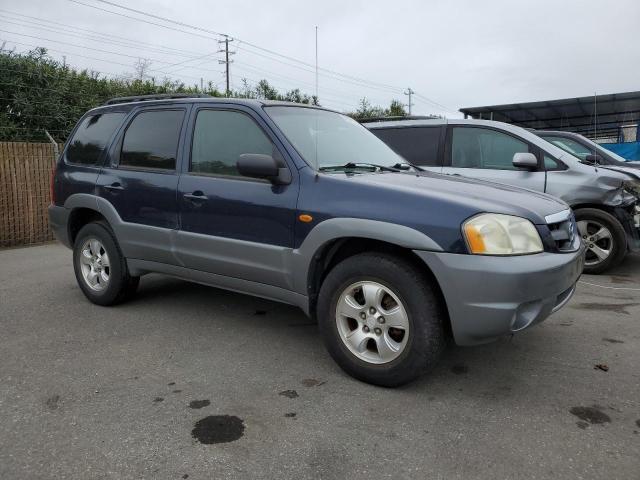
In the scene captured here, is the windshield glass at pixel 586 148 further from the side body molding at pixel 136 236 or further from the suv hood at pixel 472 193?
the side body molding at pixel 136 236

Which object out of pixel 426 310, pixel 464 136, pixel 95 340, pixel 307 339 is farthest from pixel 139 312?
pixel 464 136

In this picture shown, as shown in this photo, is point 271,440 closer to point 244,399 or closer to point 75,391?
point 244,399

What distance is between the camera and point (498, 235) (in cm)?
288

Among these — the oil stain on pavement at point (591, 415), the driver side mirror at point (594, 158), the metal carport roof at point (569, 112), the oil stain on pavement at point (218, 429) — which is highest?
the metal carport roof at point (569, 112)

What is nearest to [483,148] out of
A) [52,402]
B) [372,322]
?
[372,322]

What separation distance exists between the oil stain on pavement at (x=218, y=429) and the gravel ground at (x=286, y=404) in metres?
0.01

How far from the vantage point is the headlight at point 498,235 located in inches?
112

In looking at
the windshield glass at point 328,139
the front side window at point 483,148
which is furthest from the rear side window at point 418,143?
the windshield glass at point 328,139

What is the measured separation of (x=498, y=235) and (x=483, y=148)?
401 cm

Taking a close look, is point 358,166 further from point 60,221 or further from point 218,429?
point 60,221

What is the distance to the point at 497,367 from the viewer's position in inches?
137

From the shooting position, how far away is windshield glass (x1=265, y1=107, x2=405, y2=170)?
12.2ft

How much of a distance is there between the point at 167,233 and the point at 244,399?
170cm

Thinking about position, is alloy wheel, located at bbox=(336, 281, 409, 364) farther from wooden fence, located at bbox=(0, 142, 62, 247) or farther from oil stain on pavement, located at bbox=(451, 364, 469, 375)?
wooden fence, located at bbox=(0, 142, 62, 247)
